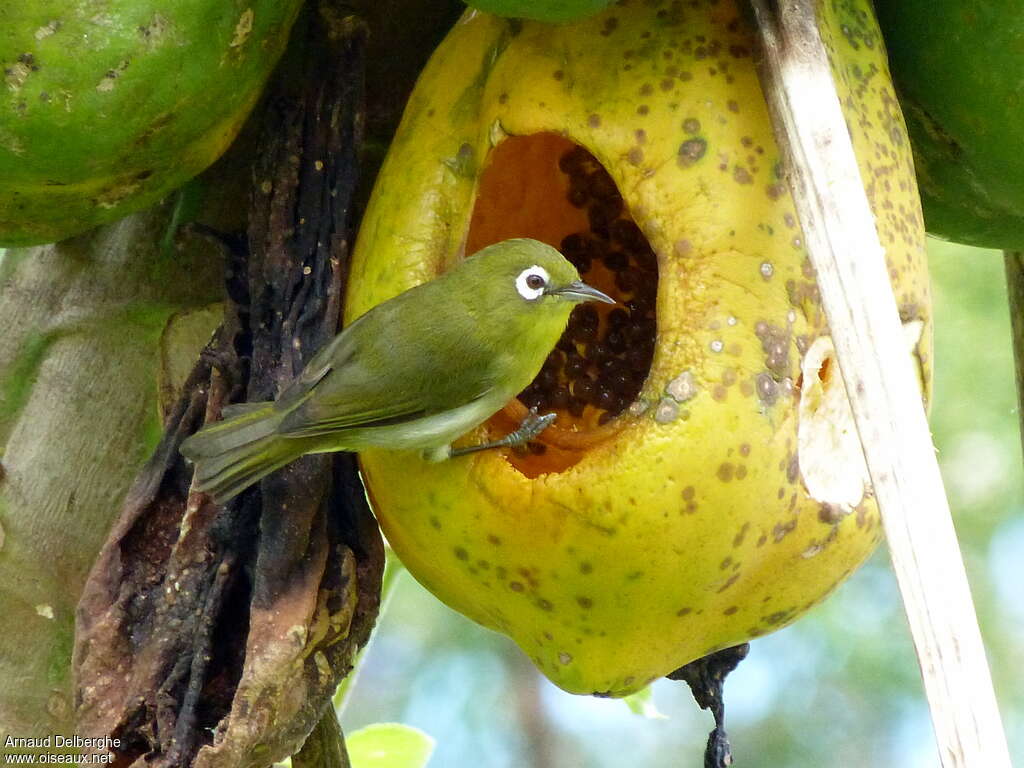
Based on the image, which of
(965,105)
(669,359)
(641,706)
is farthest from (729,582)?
(641,706)

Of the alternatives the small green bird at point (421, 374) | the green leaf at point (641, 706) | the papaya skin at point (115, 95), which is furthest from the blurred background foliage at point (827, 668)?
the papaya skin at point (115, 95)

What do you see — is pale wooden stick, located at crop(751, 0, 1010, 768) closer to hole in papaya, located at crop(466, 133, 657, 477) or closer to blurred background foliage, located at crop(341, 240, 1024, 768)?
A: hole in papaya, located at crop(466, 133, 657, 477)

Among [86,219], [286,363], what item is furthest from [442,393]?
[86,219]

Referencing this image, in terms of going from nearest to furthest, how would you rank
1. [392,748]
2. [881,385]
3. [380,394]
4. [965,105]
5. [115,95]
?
[881,385]
[115,95]
[965,105]
[380,394]
[392,748]

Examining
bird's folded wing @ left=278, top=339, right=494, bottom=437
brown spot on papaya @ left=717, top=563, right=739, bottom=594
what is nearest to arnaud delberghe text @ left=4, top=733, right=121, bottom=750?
bird's folded wing @ left=278, top=339, right=494, bottom=437

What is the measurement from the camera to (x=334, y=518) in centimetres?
221

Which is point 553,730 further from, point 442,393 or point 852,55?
point 852,55

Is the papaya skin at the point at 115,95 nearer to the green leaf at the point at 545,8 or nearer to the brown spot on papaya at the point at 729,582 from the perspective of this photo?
the green leaf at the point at 545,8

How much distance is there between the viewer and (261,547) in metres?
2.09

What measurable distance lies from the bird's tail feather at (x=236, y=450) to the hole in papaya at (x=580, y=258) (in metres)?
0.43

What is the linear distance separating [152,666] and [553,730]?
436 centimetres

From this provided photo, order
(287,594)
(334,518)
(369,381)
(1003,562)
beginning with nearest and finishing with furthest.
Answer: (287,594)
(334,518)
(369,381)
(1003,562)

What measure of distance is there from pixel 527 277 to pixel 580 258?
0.33 m

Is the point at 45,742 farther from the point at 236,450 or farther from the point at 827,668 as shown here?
the point at 827,668
